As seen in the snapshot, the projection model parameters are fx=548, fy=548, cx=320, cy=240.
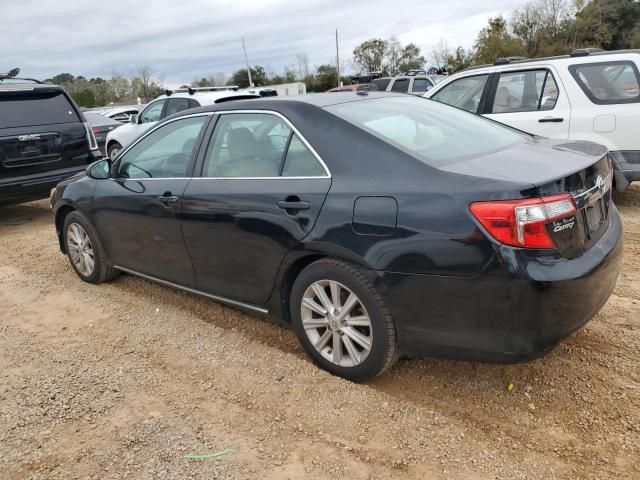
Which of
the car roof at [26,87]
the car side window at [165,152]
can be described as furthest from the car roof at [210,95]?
the car side window at [165,152]

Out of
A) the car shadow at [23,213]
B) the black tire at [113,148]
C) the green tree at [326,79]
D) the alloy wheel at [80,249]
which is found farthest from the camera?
the green tree at [326,79]

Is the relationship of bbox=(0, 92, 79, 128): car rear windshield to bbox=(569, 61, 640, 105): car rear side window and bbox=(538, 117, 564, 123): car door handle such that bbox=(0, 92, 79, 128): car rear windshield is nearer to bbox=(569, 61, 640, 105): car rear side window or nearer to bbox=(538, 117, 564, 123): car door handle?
bbox=(538, 117, 564, 123): car door handle

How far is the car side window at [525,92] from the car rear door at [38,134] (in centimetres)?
559

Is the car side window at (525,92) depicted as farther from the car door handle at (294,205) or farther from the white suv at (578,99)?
the car door handle at (294,205)

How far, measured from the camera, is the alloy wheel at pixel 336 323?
2896 millimetres

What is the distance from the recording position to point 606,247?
2.74m

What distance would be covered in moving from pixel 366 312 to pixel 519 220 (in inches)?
35.2

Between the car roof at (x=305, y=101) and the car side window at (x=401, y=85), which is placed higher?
the car roof at (x=305, y=101)

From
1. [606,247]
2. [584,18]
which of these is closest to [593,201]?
[606,247]

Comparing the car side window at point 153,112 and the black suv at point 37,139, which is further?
the car side window at point 153,112

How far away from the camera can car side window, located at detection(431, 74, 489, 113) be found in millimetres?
6977

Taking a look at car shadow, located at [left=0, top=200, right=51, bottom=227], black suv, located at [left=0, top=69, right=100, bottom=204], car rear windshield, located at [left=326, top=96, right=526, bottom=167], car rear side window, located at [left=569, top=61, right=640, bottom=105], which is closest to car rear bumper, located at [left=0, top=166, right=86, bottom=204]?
black suv, located at [left=0, top=69, right=100, bottom=204]

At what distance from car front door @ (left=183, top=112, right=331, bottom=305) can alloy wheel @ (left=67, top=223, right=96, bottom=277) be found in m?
1.57

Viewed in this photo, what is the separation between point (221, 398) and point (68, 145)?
567 cm
